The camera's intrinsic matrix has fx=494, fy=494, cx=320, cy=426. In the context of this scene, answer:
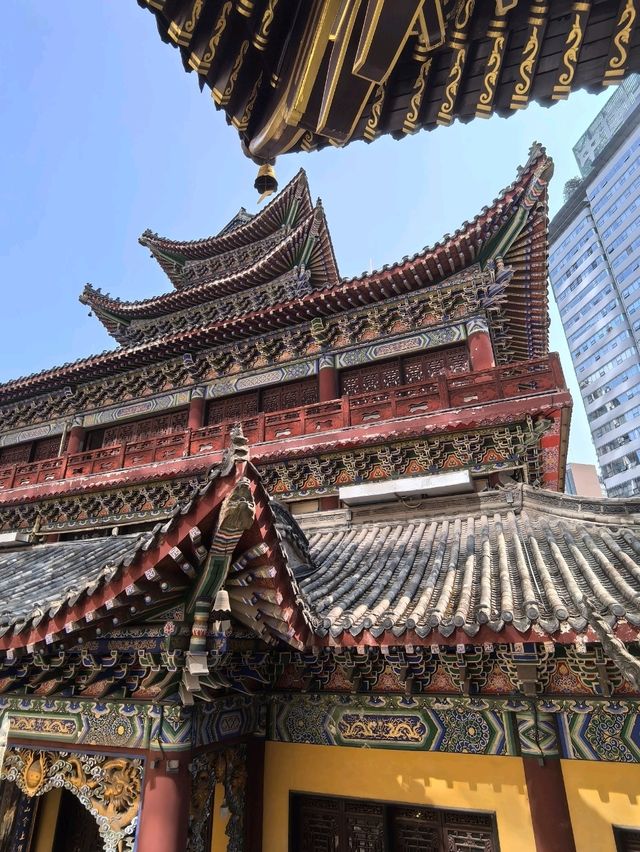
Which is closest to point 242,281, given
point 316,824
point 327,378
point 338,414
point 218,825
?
point 327,378

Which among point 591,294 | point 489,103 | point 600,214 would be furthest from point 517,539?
point 600,214

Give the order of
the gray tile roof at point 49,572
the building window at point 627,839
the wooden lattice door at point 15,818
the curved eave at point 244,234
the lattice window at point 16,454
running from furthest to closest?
the curved eave at point 244,234
the lattice window at point 16,454
the wooden lattice door at point 15,818
the gray tile roof at point 49,572
the building window at point 627,839

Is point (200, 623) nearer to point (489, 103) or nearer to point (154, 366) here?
point (489, 103)

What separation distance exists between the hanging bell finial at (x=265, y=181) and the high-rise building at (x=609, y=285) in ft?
194

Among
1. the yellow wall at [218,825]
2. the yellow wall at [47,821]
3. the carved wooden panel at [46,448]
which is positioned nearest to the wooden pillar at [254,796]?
the yellow wall at [218,825]

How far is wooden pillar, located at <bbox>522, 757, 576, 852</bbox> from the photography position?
14.0ft

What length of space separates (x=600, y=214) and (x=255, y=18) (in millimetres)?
73861

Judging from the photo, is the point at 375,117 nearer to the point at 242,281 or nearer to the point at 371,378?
the point at 371,378

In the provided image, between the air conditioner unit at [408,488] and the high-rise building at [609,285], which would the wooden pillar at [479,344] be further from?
the high-rise building at [609,285]

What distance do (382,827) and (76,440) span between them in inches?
531

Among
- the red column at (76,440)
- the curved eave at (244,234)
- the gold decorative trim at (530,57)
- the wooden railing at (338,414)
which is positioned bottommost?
the gold decorative trim at (530,57)

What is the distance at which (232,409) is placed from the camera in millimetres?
13148

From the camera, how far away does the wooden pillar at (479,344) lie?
10258mm

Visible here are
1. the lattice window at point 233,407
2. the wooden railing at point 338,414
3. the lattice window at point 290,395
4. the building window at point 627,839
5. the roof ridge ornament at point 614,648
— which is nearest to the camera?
the roof ridge ornament at point 614,648
